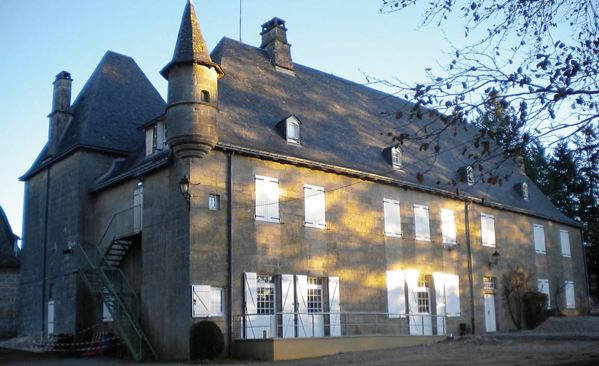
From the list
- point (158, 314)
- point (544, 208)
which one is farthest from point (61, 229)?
point (544, 208)

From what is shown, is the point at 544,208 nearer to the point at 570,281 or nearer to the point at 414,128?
the point at 570,281

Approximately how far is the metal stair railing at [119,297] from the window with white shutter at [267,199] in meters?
4.92

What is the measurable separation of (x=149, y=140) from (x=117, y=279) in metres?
4.82

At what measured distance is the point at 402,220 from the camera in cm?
2634

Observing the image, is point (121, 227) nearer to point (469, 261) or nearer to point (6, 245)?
point (469, 261)

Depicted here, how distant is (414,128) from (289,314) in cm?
1412

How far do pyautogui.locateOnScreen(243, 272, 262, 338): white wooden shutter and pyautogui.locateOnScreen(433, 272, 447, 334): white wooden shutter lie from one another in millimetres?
8748

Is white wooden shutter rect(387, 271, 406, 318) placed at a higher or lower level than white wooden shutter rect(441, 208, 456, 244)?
lower

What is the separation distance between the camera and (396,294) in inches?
994

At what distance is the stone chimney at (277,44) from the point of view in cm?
2862

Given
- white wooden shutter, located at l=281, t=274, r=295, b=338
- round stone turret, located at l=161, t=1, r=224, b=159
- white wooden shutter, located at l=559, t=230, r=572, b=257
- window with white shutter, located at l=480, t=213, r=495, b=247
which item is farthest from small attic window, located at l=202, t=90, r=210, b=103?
white wooden shutter, located at l=559, t=230, r=572, b=257

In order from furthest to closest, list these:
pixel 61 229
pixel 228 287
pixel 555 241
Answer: pixel 555 241
pixel 61 229
pixel 228 287

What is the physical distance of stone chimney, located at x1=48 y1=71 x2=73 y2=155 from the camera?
27922mm

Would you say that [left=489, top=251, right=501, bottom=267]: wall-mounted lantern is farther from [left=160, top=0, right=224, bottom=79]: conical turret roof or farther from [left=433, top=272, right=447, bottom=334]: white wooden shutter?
[left=160, top=0, right=224, bottom=79]: conical turret roof
